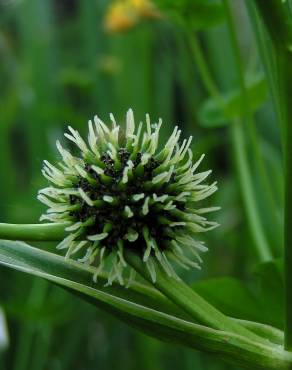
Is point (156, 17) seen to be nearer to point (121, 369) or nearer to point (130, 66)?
point (130, 66)

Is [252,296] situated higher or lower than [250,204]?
lower

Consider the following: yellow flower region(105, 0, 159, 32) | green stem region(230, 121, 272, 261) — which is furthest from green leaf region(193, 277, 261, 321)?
yellow flower region(105, 0, 159, 32)

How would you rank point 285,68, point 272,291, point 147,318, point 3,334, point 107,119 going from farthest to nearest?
1. point 107,119
2. point 3,334
3. point 272,291
4. point 147,318
5. point 285,68

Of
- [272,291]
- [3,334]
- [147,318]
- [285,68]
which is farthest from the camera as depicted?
[3,334]

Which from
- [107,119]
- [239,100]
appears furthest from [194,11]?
[107,119]

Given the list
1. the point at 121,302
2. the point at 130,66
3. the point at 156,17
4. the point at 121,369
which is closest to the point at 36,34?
the point at 130,66

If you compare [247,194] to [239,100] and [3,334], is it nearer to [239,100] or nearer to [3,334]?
[239,100]

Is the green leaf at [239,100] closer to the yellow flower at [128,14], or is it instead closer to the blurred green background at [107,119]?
the blurred green background at [107,119]

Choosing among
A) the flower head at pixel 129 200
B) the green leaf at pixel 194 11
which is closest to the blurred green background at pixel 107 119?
the green leaf at pixel 194 11
